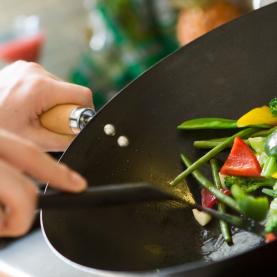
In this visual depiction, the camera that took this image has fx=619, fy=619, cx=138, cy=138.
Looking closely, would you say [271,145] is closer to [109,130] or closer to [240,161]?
[240,161]

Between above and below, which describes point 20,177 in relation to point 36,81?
above

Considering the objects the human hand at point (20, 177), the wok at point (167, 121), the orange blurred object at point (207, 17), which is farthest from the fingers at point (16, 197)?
the orange blurred object at point (207, 17)

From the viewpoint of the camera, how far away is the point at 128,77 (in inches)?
116

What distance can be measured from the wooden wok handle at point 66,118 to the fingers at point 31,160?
510 mm

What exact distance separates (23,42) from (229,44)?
6.50 feet

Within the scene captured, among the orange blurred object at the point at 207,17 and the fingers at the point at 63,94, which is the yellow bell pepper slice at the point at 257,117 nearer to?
the fingers at the point at 63,94

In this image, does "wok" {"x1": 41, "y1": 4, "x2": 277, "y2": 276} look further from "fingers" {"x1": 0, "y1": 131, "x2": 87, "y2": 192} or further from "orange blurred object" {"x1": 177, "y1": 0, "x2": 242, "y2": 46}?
"orange blurred object" {"x1": 177, "y1": 0, "x2": 242, "y2": 46}

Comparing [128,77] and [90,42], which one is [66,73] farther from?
[128,77]

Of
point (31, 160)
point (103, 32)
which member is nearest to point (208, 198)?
point (31, 160)

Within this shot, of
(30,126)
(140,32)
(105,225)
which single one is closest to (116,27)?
(140,32)

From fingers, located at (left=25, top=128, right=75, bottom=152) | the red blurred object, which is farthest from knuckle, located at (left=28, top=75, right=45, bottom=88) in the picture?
the red blurred object

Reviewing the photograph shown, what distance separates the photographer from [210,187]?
3.71 feet

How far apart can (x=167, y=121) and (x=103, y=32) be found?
1800 mm

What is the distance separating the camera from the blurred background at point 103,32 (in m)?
2.24
